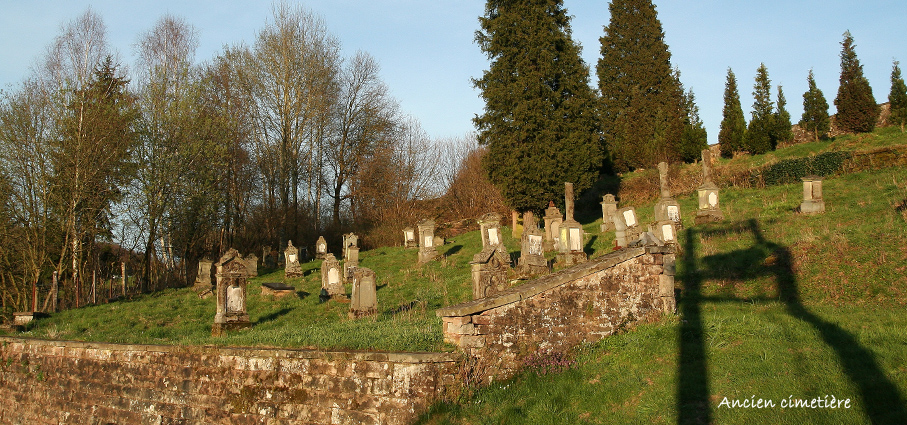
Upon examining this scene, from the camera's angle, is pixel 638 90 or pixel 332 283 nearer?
pixel 332 283

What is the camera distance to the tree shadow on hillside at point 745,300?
5188 mm

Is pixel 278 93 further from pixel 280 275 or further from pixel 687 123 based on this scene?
pixel 687 123

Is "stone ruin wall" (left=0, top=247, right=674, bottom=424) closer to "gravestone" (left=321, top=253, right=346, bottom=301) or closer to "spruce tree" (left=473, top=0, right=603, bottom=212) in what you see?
"gravestone" (left=321, top=253, right=346, bottom=301)

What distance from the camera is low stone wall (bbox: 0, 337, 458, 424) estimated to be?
21.5 ft

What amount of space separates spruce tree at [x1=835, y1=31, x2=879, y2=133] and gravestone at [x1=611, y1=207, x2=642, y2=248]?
735 inches

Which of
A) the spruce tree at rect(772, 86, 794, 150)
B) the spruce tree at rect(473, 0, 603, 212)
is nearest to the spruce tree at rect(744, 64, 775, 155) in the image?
the spruce tree at rect(772, 86, 794, 150)

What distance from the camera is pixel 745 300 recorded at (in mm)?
10633

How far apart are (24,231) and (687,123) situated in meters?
32.6

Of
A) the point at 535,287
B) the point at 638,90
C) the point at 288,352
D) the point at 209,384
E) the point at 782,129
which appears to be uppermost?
the point at 638,90

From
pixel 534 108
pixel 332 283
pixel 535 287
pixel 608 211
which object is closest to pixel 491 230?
pixel 332 283

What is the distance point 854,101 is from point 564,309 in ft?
97.6

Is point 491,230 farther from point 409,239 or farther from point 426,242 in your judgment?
point 409,239

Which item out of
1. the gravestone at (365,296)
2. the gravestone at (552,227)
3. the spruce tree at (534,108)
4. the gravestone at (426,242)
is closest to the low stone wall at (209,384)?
the gravestone at (365,296)

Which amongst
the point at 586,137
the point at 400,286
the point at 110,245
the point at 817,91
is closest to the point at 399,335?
the point at 400,286
